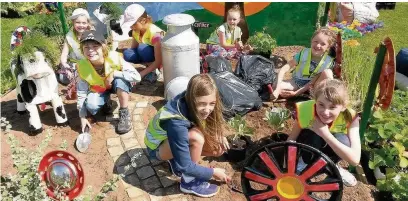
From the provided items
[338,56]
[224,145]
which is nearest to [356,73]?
[338,56]

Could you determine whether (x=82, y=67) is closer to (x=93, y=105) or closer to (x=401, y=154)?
(x=93, y=105)

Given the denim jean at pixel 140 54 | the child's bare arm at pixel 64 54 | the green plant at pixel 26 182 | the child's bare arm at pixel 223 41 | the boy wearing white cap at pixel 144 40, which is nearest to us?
→ the green plant at pixel 26 182

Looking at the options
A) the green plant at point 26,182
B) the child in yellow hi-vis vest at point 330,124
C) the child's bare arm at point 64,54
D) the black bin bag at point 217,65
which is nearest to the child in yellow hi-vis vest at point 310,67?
the black bin bag at point 217,65

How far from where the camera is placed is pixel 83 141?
13.0ft

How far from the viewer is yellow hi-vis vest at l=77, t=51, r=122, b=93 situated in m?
4.02

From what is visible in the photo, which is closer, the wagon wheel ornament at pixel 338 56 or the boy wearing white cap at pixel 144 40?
the wagon wheel ornament at pixel 338 56

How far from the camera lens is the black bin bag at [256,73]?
468cm

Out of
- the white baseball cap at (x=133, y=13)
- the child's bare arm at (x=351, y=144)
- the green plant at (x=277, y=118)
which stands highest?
the white baseball cap at (x=133, y=13)

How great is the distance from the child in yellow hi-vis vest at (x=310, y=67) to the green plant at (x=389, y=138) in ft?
2.82

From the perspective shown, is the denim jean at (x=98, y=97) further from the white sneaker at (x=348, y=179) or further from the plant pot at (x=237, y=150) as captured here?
the white sneaker at (x=348, y=179)

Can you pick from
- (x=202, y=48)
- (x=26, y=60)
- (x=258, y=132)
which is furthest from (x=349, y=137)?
(x=202, y=48)

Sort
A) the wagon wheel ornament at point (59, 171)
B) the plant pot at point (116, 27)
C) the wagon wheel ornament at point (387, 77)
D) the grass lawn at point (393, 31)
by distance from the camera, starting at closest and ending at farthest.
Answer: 1. the wagon wheel ornament at point (387, 77)
2. the wagon wheel ornament at point (59, 171)
3. the plant pot at point (116, 27)
4. the grass lawn at point (393, 31)

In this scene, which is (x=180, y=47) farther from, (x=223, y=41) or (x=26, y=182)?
(x=26, y=182)

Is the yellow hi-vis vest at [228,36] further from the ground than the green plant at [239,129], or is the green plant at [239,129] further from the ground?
the yellow hi-vis vest at [228,36]
